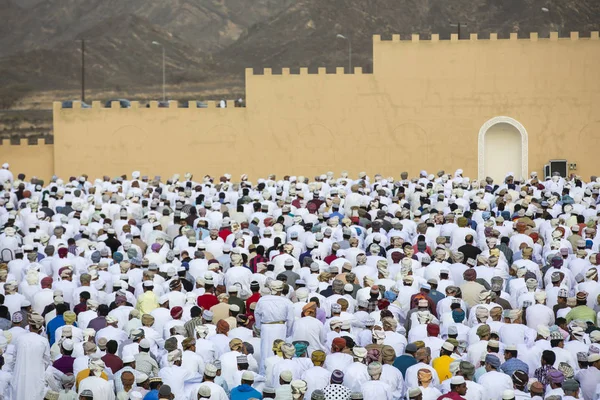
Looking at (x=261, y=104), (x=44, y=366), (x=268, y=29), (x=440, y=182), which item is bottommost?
(x=44, y=366)

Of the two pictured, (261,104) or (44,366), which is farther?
(261,104)

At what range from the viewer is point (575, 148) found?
39062 millimetres

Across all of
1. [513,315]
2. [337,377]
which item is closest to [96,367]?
[337,377]

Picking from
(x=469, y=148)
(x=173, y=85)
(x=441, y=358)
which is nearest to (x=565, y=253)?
(x=441, y=358)

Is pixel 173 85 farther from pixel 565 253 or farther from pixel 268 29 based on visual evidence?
pixel 565 253

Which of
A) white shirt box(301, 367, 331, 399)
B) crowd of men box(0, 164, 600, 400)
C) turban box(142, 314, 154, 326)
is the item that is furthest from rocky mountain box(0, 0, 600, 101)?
white shirt box(301, 367, 331, 399)

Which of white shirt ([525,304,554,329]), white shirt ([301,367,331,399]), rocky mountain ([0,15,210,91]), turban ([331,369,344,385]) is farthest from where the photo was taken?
rocky mountain ([0,15,210,91])

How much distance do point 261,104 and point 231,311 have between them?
70.2ft

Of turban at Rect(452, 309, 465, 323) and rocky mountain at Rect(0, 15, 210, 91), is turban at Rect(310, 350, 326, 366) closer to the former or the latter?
turban at Rect(452, 309, 465, 323)

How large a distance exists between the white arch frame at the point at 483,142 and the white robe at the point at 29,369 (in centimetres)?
2379

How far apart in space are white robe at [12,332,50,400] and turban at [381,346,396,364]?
4337 millimetres

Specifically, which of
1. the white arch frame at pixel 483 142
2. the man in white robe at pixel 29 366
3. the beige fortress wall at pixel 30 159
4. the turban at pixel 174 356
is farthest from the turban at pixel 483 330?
the beige fortress wall at pixel 30 159

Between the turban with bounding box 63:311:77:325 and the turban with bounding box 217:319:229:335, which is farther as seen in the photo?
the turban with bounding box 63:311:77:325

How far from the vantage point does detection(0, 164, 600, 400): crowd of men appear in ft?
52.1
